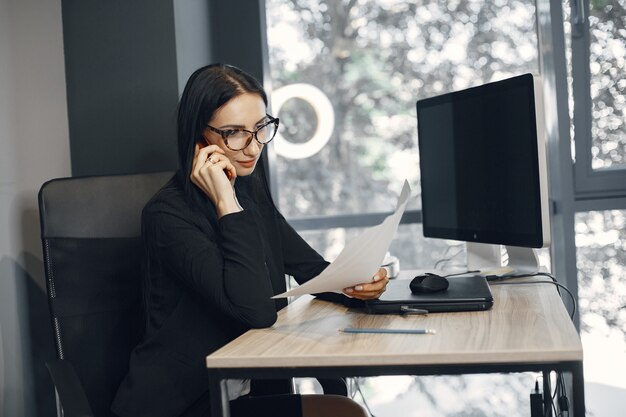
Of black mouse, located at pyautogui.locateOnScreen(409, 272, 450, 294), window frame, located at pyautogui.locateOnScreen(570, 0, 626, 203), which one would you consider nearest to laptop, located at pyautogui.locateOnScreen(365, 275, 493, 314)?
black mouse, located at pyautogui.locateOnScreen(409, 272, 450, 294)

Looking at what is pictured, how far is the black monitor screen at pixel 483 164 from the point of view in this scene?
1727 millimetres

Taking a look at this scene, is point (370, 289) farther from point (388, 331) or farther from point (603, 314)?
point (603, 314)

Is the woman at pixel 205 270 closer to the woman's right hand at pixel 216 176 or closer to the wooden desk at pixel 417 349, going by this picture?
the woman's right hand at pixel 216 176

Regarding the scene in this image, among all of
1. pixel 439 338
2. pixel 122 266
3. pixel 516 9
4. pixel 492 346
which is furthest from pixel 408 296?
pixel 516 9

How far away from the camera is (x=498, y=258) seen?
2.09 m

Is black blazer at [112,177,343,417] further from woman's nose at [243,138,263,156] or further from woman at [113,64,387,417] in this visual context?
woman's nose at [243,138,263,156]

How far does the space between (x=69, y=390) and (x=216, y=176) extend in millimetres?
526

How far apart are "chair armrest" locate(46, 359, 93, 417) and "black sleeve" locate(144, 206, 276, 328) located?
295mm

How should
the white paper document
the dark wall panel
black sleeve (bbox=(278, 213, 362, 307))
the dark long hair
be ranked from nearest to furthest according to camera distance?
1. the white paper document
2. the dark long hair
3. black sleeve (bbox=(278, 213, 362, 307))
4. the dark wall panel

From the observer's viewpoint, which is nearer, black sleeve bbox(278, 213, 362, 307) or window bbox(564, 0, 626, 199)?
black sleeve bbox(278, 213, 362, 307)

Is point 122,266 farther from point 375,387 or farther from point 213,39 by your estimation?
point 375,387

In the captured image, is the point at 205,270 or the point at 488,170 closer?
the point at 205,270

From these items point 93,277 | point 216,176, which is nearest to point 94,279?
point 93,277

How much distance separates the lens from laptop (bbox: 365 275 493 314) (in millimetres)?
1487
